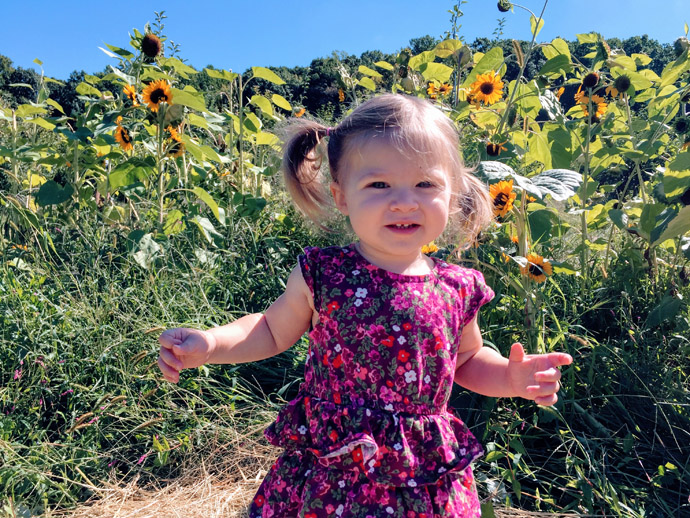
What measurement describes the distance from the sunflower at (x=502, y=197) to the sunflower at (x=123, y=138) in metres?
1.74

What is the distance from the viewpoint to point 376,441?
3.76ft

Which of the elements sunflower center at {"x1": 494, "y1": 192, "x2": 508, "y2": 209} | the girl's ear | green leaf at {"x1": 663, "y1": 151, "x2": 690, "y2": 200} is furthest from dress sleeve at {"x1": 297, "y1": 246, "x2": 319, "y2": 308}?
green leaf at {"x1": 663, "y1": 151, "x2": 690, "y2": 200}

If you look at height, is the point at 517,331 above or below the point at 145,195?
below

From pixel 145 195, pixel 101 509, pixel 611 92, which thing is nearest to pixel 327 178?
pixel 101 509

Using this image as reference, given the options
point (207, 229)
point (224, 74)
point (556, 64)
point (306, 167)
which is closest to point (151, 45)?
point (224, 74)

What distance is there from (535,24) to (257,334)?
1.55 meters

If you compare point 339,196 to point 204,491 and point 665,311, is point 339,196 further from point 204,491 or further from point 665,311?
point 665,311

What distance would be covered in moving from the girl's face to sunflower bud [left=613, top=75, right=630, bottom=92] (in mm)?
1501

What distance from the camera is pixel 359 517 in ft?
3.64

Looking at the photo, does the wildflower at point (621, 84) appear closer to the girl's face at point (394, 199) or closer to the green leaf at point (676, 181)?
the green leaf at point (676, 181)

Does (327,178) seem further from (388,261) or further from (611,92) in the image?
(611,92)

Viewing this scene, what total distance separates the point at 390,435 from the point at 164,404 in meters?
0.97

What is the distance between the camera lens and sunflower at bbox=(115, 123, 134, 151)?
109 inches

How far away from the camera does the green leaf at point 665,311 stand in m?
1.93
